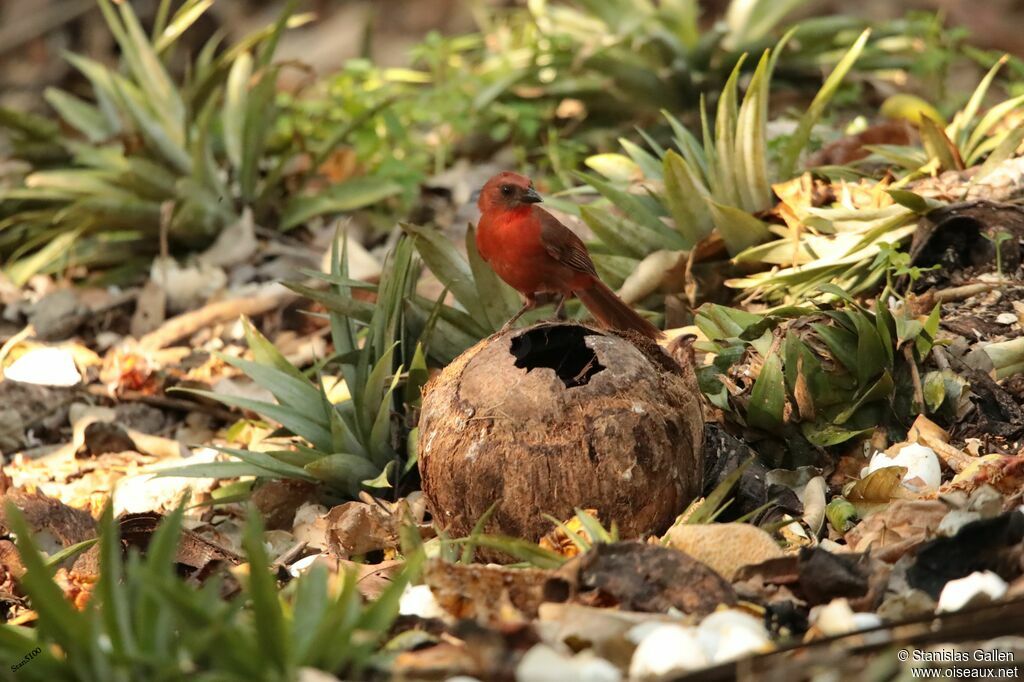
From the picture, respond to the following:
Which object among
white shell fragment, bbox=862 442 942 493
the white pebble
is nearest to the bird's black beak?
white shell fragment, bbox=862 442 942 493

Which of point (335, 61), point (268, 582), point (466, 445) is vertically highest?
point (268, 582)

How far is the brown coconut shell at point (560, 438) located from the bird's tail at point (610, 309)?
0.71 m

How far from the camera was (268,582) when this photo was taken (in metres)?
2.04

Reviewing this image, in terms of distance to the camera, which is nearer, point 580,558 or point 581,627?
point 581,627

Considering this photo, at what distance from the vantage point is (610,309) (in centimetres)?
381

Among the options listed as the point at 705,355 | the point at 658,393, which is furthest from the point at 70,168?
the point at 658,393

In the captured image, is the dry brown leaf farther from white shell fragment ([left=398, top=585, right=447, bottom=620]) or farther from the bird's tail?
the bird's tail

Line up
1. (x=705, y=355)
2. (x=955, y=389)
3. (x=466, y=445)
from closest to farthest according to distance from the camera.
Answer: (x=466, y=445) < (x=955, y=389) < (x=705, y=355)

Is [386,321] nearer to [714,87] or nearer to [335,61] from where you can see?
[714,87]

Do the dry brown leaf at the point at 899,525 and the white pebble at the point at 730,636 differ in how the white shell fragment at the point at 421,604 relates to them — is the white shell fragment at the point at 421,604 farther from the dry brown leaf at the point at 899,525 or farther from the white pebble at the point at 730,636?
the dry brown leaf at the point at 899,525

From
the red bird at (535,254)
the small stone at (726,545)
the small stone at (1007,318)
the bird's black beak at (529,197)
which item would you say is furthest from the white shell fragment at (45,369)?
the small stone at (1007,318)

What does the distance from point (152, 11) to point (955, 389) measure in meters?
7.09

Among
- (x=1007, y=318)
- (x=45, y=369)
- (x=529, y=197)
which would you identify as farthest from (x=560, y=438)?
(x=45, y=369)

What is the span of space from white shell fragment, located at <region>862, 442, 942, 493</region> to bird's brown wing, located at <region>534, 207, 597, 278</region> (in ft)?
3.45
